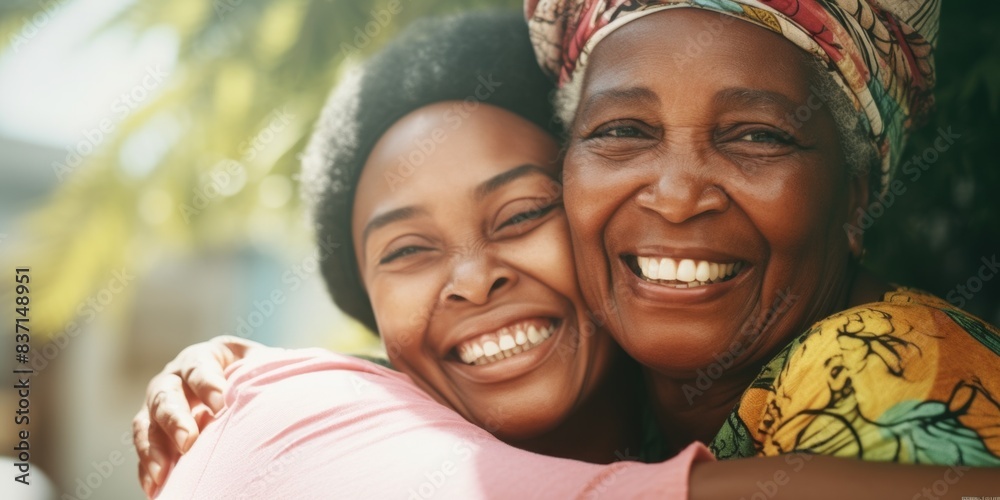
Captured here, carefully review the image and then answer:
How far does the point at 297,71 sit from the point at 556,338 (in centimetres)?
193

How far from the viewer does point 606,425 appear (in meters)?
2.81

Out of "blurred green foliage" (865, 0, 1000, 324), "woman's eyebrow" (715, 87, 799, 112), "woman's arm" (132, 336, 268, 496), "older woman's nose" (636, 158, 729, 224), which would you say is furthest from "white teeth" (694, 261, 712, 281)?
"blurred green foliage" (865, 0, 1000, 324)

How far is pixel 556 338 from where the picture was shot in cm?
256

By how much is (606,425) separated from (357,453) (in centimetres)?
111

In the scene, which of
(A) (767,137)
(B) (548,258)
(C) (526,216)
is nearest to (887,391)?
(A) (767,137)

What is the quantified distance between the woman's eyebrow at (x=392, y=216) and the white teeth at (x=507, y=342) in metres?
0.41

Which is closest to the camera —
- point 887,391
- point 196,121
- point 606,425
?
point 887,391

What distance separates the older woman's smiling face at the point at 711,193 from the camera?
7.08 ft

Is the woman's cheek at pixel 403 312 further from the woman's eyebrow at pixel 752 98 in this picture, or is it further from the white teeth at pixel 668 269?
the woman's eyebrow at pixel 752 98

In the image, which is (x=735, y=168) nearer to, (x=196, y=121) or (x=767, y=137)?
(x=767, y=137)

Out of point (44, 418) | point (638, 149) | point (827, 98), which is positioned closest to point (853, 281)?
point (827, 98)

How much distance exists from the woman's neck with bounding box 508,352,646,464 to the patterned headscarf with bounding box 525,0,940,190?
0.95 metres

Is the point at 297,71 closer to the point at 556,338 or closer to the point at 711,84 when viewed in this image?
the point at 556,338

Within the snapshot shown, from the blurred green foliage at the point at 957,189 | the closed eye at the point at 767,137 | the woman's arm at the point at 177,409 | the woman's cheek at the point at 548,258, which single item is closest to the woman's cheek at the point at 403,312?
the woman's cheek at the point at 548,258
